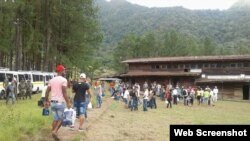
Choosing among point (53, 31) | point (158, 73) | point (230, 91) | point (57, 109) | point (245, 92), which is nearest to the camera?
point (57, 109)

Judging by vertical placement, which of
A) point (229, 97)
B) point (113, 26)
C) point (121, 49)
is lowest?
point (229, 97)

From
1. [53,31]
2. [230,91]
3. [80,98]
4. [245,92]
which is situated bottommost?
[245,92]

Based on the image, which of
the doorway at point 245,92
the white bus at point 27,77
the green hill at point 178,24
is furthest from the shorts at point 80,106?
the green hill at point 178,24

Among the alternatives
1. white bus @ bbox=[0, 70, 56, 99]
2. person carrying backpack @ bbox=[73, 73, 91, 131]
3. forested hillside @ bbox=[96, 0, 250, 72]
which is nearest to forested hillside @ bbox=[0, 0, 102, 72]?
white bus @ bbox=[0, 70, 56, 99]

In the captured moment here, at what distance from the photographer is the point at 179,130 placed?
8.93 metres

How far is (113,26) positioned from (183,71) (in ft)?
351

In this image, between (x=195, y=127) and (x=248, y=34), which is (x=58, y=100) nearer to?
(x=195, y=127)

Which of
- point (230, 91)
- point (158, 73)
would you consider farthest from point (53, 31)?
point (230, 91)

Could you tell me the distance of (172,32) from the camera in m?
81.9

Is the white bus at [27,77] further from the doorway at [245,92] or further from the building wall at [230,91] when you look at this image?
the doorway at [245,92]

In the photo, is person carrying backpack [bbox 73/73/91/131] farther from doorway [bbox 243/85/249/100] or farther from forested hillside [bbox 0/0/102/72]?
doorway [bbox 243/85/249/100]

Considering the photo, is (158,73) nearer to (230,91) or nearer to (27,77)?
(230,91)

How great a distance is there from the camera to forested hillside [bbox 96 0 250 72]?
8150cm

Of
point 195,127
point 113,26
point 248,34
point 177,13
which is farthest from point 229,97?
point 177,13
